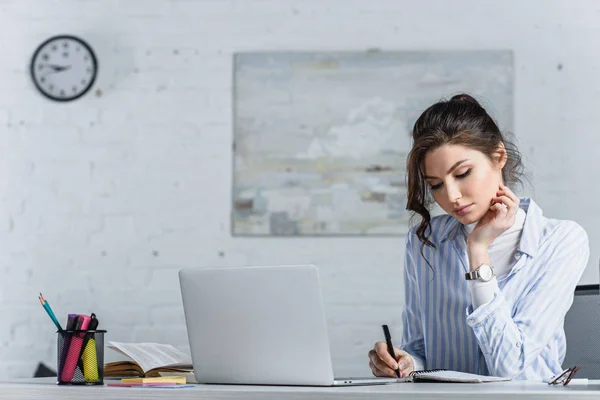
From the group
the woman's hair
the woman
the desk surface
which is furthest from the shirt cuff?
the desk surface

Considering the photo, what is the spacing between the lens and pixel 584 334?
1.88 metres

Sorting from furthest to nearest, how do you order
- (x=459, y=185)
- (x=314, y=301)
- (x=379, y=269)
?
(x=379, y=269) < (x=459, y=185) < (x=314, y=301)

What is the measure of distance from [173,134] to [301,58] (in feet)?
2.00

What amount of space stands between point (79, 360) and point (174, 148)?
1.99 m

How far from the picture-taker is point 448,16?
3217 millimetres

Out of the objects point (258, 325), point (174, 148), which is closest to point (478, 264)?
point (258, 325)

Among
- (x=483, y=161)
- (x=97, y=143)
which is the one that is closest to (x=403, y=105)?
(x=97, y=143)

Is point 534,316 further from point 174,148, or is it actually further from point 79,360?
point 174,148

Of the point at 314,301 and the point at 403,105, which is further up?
the point at 403,105

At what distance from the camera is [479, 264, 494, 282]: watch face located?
5.09ft

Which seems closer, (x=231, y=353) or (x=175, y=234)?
(x=231, y=353)

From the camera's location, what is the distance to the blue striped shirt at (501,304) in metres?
1.53

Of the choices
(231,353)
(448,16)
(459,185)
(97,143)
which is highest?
(448,16)

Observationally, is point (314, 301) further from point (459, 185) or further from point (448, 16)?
point (448, 16)
